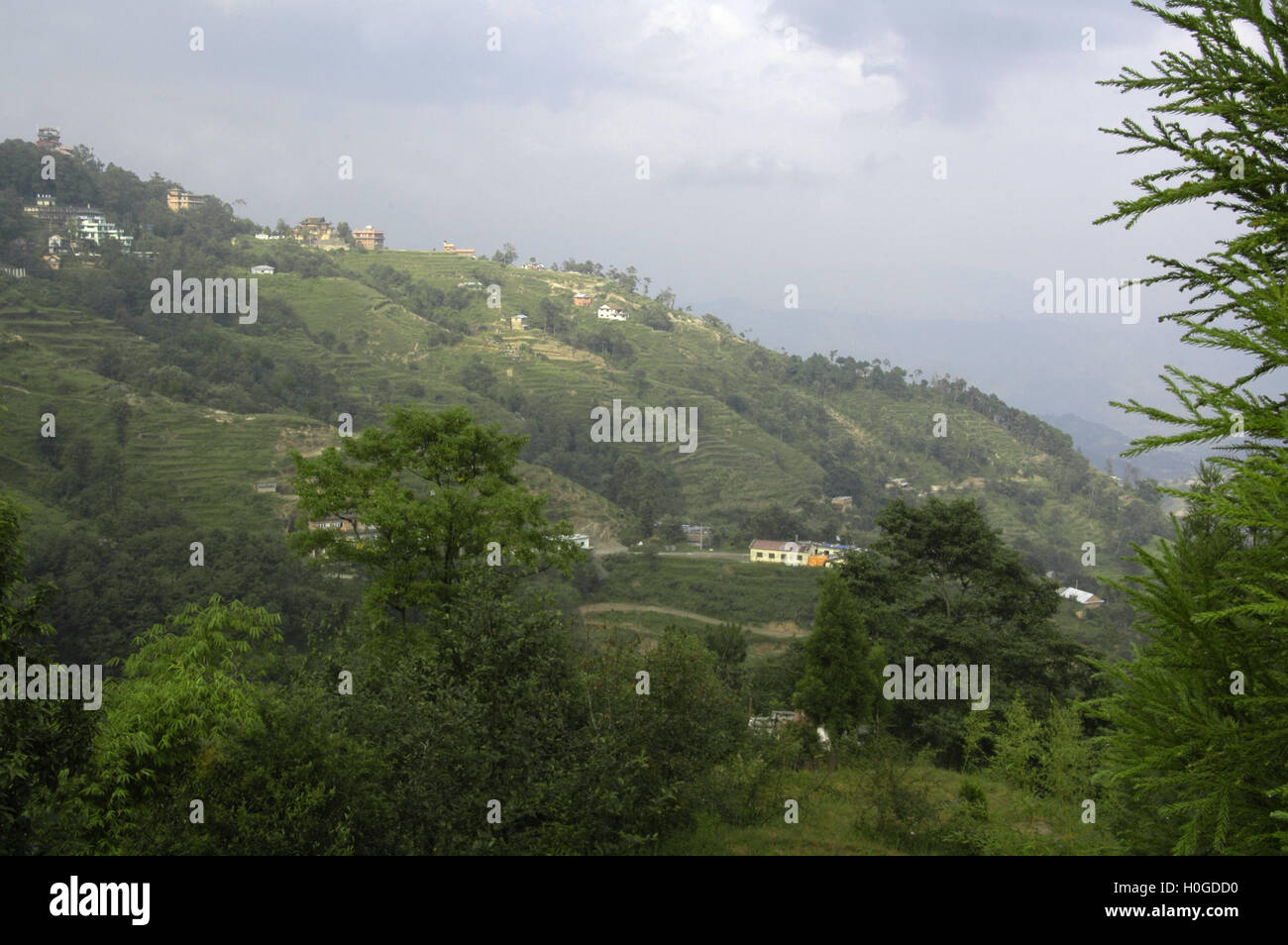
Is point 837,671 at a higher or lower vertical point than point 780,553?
lower

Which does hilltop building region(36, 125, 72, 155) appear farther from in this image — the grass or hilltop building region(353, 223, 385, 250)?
the grass

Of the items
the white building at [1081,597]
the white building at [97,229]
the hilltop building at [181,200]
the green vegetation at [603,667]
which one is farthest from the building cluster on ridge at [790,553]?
the hilltop building at [181,200]

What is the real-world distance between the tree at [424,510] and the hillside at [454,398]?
25329mm

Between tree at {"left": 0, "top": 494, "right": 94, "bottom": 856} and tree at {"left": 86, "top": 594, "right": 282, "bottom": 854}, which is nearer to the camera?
tree at {"left": 0, "top": 494, "right": 94, "bottom": 856}

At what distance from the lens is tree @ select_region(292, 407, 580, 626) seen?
1085cm

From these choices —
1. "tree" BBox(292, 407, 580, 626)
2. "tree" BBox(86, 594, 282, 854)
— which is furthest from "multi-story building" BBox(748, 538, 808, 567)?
"tree" BBox(86, 594, 282, 854)

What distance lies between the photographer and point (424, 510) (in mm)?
10734

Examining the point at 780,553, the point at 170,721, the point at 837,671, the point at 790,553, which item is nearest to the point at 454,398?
the point at 780,553

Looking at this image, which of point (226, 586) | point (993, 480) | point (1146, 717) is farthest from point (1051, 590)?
point (993, 480)

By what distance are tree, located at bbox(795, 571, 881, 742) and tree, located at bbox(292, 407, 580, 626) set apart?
16.2ft

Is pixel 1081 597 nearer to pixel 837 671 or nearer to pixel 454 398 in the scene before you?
pixel 837 671

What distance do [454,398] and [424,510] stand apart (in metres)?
57.7
